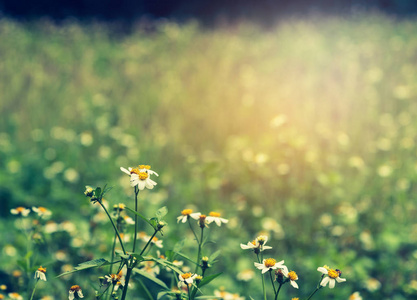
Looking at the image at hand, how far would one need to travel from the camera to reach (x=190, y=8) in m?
12.3

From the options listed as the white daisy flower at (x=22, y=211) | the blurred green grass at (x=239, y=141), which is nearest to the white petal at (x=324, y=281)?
the white daisy flower at (x=22, y=211)

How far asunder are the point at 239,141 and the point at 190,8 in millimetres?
9806

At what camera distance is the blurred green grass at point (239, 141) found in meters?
2.29

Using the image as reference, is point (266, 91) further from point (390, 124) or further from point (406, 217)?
point (406, 217)

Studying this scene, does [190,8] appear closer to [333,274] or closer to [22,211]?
[22,211]

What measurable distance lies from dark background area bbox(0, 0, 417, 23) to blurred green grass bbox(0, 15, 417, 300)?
503cm

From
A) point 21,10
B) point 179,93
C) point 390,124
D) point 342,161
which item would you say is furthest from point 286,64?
point 21,10

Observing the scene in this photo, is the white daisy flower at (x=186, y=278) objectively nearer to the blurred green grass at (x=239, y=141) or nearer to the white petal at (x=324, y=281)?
the white petal at (x=324, y=281)

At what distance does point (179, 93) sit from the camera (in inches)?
177

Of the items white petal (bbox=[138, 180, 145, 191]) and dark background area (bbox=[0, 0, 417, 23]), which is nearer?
white petal (bbox=[138, 180, 145, 191])

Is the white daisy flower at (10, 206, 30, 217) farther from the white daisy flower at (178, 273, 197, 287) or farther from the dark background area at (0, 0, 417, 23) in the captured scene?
the dark background area at (0, 0, 417, 23)

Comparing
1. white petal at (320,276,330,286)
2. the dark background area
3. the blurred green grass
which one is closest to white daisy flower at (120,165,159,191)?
white petal at (320,276,330,286)

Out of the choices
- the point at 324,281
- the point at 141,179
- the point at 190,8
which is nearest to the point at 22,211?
the point at 141,179

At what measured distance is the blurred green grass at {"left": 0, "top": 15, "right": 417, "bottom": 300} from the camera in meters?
2.29
